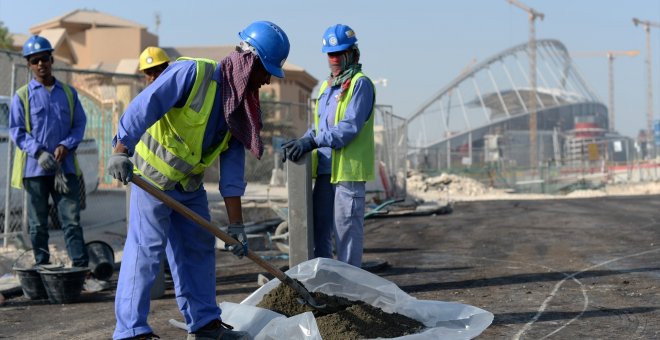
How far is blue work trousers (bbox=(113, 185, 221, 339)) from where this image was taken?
12.8ft

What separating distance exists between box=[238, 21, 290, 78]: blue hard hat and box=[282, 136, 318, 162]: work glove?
1505mm

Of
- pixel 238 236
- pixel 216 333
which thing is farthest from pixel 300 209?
pixel 216 333

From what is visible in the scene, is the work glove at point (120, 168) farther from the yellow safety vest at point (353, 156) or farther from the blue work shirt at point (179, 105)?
the yellow safety vest at point (353, 156)

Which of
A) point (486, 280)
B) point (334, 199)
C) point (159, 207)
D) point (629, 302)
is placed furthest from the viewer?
point (486, 280)

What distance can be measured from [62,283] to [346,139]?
7.89 ft

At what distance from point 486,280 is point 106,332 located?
2988 millimetres

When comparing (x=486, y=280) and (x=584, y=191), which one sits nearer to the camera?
(x=486, y=280)

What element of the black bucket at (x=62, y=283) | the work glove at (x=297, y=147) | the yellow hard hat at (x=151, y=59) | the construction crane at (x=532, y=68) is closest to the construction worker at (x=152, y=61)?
the yellow hard hat at (x=151, y=59)

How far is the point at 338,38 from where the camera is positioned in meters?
5.59

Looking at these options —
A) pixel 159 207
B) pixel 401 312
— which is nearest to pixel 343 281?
pixel 401 312

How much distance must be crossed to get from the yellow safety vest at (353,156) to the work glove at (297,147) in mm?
194

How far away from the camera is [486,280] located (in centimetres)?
657

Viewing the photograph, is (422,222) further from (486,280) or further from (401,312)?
(401,312)

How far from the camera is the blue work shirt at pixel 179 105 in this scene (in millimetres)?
3857
